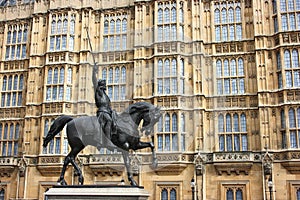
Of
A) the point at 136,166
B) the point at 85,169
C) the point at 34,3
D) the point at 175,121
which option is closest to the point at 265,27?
the point at 175,121

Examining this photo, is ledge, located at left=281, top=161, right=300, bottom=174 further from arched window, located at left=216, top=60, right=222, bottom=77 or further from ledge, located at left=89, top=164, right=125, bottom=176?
ledge, located at left=89, top=164, right=125, bottom=176

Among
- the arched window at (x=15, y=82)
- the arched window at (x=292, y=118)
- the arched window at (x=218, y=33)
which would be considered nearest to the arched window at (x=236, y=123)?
the arched window at (x=292, y=118)

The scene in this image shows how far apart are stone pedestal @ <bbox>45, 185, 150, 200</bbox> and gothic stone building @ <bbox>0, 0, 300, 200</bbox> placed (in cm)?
1201

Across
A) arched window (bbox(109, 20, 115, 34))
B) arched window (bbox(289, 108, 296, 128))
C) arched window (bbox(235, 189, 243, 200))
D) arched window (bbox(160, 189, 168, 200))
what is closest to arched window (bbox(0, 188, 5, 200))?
arched window (bbox(160, 189, 168, 200))

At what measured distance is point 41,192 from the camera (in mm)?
31703

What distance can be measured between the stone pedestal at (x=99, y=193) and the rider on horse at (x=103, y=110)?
1.85 m

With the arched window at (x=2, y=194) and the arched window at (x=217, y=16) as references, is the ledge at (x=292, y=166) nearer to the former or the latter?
the arched window at (x=217, y=16)

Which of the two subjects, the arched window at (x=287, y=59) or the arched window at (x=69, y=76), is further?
the arched window at (x=69, y=76)

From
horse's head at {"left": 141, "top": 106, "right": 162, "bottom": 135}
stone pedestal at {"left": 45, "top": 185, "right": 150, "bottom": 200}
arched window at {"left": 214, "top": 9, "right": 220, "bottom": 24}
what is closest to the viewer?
horse's head at {"left": 141, "top": 106, "right": 162, "bottom": 135}

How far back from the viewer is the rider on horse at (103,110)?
13.8m

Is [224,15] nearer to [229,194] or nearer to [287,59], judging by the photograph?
[287,59]

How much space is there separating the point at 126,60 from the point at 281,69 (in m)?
12.7

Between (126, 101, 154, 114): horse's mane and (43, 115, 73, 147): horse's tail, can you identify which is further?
(43, 115, 73, 147): horse's tail

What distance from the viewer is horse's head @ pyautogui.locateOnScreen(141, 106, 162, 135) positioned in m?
12.4
